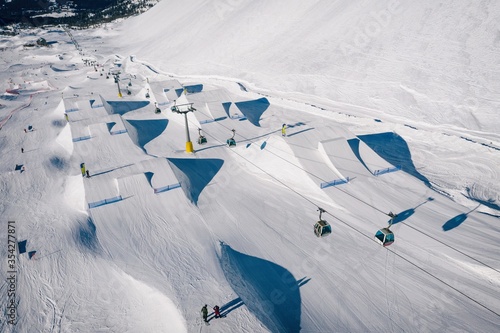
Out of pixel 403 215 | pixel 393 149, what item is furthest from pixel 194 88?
pixel 403 215

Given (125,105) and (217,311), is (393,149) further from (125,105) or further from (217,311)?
(125,105)

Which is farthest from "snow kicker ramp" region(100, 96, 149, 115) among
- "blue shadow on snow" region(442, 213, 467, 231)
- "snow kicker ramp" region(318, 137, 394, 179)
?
"blue shadow on snow" region(442, 213, 467, 231)

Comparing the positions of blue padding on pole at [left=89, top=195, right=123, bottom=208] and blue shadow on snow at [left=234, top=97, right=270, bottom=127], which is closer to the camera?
blue padding on pole at [left=89, top=195, right=123, bottom=208]

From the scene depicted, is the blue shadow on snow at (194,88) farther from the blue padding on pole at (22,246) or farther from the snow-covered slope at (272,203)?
the blue padding on pole at (22,246)

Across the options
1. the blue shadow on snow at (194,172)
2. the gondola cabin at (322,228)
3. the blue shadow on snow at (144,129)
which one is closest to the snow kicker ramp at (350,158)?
the gondola cabin at (322,228)

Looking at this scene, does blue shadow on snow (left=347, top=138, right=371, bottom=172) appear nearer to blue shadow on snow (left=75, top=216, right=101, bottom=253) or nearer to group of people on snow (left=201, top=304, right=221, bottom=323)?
group of people on snow (left=201, top=304, right=221, bottom=323)

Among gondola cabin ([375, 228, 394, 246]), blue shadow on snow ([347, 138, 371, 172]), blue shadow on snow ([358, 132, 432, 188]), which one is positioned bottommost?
blue shadow on snow ([358, 132, 432, 188])

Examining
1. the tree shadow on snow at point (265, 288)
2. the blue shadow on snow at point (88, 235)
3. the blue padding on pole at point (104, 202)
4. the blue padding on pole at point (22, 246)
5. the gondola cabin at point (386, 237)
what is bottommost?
the tree shadow on snow at point (265, 288)
